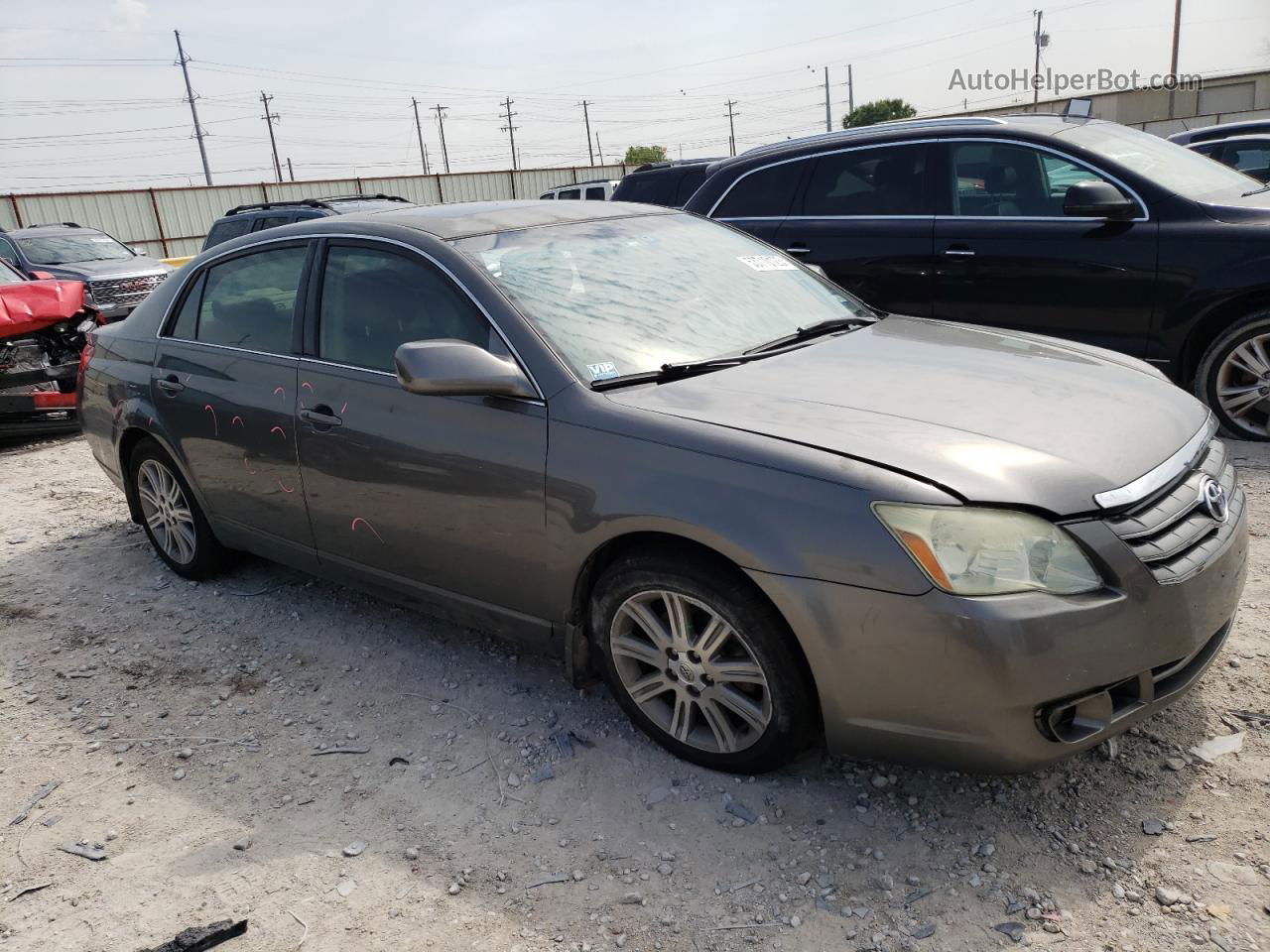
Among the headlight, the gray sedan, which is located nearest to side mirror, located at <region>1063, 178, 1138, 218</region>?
the gray sedan

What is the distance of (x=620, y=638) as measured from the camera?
3.03 m

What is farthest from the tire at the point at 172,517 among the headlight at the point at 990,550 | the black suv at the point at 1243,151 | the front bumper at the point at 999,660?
the black suv at the point at 1243,151

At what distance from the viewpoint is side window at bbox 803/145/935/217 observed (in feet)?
20.4

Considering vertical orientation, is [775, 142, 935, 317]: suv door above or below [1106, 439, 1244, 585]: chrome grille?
above

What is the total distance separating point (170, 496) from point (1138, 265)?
512cm

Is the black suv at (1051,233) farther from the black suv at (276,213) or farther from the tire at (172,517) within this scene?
the black suv at (276,213)

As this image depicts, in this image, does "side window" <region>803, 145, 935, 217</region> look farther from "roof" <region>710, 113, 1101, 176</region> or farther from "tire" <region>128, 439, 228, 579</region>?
"tire" <region>128, 439, 228, 579</region>

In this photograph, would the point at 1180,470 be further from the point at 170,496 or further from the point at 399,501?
the point at 170,496

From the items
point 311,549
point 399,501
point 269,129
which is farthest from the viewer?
point 269,129

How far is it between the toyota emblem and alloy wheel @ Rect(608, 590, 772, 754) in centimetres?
129

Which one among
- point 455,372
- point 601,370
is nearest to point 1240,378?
point 601,370

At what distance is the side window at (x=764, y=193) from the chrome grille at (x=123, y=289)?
34.0 ft

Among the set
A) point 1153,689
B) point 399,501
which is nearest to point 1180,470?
point 1153,689

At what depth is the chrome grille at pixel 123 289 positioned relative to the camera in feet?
46.4
